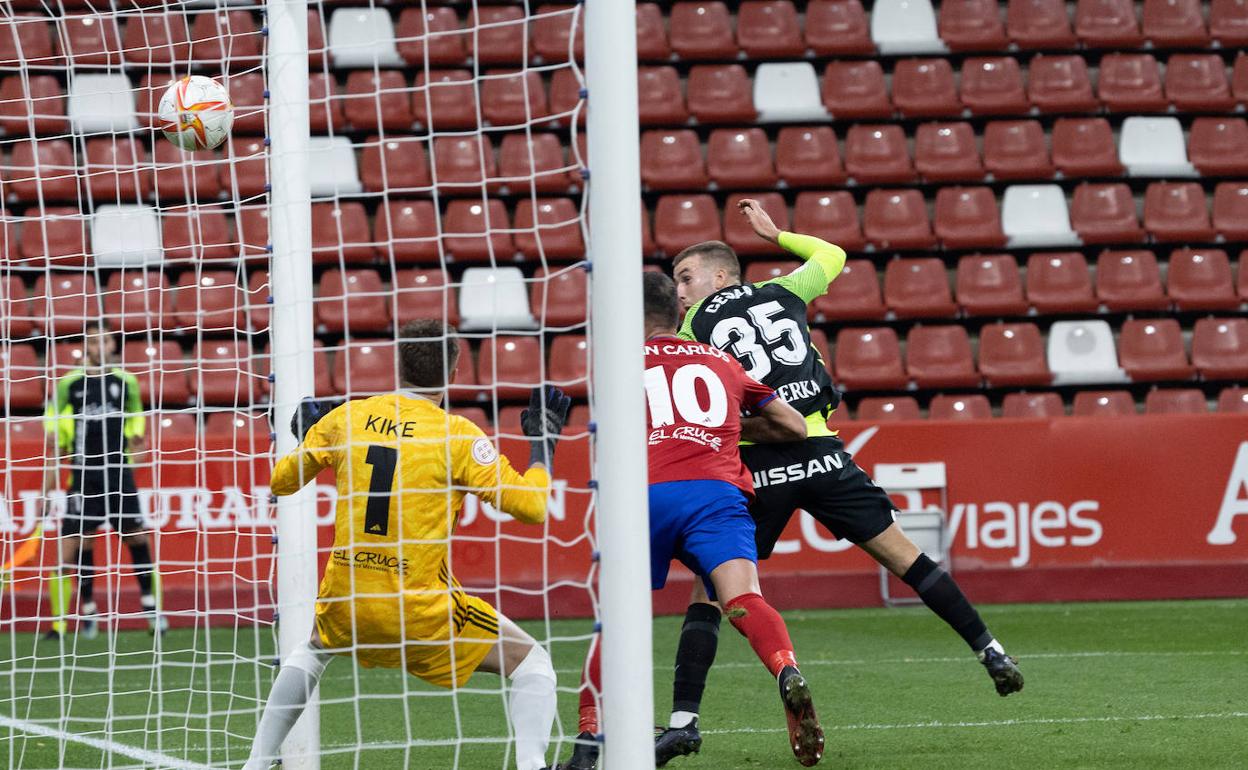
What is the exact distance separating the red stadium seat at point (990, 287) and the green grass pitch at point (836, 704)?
11.3 ft

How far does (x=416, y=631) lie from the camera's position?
4156 millimetres

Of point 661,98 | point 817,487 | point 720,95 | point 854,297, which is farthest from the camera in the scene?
point 720,95

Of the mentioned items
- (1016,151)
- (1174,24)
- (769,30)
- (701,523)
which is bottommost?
(701,523)

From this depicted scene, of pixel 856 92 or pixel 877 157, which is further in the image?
pixel 856 92

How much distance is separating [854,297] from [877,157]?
1.39 m

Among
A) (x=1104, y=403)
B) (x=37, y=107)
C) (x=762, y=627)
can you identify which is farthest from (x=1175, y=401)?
(x=37, y=107)

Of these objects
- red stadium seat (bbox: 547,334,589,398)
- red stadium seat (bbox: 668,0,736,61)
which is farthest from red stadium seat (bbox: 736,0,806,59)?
red stadium seat (bbox: 547,334,589,398)

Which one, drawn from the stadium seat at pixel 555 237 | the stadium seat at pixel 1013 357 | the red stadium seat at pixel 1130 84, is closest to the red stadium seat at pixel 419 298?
the stadium seat at pixel 555 237

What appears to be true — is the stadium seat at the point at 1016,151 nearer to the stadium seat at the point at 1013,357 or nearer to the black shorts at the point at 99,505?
the stadium seat at the point at 1013,357

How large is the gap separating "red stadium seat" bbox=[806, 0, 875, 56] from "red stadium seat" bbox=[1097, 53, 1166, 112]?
1984 millimetres

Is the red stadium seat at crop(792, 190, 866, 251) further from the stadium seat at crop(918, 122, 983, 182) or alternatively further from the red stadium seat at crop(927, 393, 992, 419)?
the red stadium seat at crop(927, 393, 992, 419)

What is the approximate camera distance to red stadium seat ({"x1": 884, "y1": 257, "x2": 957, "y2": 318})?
11.9 meters

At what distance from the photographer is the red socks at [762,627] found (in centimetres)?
470

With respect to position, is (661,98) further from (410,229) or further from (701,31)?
(410,229)
